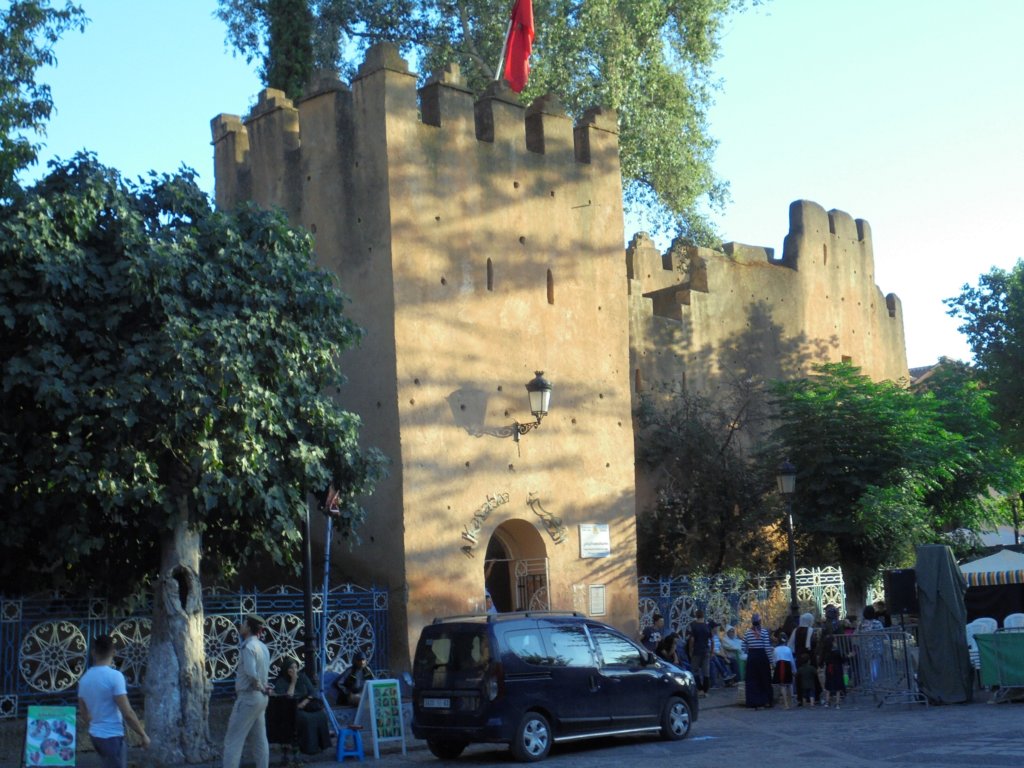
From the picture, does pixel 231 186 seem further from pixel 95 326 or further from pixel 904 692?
pixel 904 692

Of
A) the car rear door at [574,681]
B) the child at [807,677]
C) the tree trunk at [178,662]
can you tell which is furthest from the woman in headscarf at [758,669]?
the tree trunk at [178,662]

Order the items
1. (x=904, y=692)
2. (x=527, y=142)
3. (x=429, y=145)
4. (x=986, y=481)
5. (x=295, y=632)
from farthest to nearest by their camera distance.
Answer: (x=986, y=481), (x=527, y=142), (x=429, y=145), (x=904, y=692), (x=295, y=632)

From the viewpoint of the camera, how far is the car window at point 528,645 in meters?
15.1

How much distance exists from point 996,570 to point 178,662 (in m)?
15.5

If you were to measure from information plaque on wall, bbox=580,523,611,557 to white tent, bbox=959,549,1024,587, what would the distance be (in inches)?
267

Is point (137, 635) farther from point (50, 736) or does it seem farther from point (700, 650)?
point (700, 650)

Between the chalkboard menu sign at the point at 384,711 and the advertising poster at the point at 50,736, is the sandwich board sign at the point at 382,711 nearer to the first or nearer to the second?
the chalkboard menu sign at the point at 384,711

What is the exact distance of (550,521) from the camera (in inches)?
904

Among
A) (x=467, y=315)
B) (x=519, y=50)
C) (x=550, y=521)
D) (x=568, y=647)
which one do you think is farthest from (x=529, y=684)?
(x=519, y=50)

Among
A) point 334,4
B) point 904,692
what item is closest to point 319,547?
point 904,692

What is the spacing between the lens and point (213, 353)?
15.4 m

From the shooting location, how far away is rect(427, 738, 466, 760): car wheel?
1573 cm

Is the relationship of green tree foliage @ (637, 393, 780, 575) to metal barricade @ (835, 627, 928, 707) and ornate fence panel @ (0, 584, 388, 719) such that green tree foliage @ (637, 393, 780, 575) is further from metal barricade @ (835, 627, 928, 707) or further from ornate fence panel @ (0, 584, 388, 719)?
ornate fence panel @ (0, 584, 388, 719)

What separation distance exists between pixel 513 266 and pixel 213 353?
8581 millimetres
